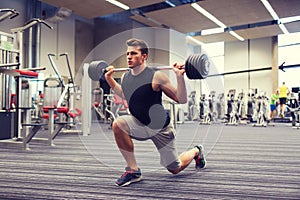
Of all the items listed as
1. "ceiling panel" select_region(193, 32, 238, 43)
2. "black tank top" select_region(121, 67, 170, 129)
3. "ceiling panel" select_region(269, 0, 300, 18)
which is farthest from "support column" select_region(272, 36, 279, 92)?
"black tank top" select_region(121, 67, 170, 129)

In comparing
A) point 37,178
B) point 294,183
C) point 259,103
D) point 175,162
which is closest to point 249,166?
point 294,183

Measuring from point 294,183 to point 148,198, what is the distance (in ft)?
3.23

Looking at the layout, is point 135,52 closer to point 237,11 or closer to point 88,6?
point 88,6

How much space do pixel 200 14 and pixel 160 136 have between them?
846 centimetres

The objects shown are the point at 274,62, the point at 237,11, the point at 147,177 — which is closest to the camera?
the point at 147,177

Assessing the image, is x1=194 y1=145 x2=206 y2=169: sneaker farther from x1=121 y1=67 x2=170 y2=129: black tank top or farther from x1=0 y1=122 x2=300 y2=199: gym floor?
x1=121 y1=67 x2=170 y2=129: black tank top

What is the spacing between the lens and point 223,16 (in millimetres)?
10000

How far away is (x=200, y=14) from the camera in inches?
385

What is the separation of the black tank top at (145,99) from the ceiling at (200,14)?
7092 millimetres

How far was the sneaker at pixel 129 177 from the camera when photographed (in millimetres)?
1875

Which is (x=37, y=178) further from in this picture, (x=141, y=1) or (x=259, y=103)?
(x=259, y=103)

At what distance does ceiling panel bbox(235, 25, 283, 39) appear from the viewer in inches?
456

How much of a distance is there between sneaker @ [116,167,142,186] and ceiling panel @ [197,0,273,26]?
Result: 7.61m

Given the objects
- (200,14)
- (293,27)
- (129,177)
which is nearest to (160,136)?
(129,177)
